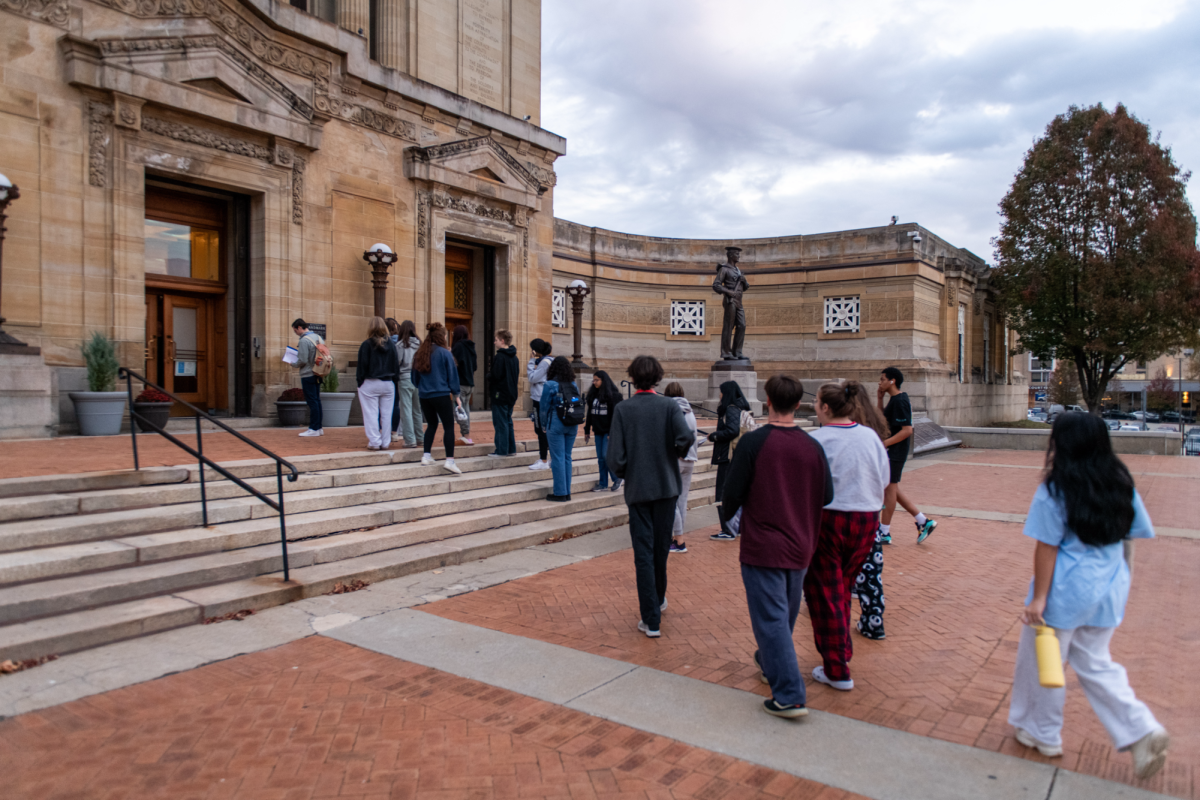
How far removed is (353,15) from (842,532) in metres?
16.3

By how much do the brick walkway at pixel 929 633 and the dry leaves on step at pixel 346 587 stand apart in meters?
0.83

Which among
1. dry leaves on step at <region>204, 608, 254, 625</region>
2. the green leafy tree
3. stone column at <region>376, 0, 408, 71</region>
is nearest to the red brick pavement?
dry leaves on step at <region>204, 608, 254, 625</region>

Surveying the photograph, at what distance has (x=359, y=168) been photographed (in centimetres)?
1488

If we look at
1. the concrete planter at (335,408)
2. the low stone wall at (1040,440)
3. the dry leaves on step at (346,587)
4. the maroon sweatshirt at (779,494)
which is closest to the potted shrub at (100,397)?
the concrete planter at (335,408)

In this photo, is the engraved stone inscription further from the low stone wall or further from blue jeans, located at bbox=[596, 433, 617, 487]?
the low stone wall

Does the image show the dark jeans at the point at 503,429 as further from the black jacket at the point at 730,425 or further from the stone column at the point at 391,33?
the stone column at the point at 391,33

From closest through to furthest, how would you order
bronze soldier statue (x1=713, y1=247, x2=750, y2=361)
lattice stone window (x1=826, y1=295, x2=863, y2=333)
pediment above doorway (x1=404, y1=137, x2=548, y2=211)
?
Answer: pediment above doorway (x1=404, y1=137, x2=548, y2=211) → bronze soldier statue (x1=713, y1=247, x2=750, y2=361) → lattice stone window (x1=826, y1=295, x2=863, y2=333)

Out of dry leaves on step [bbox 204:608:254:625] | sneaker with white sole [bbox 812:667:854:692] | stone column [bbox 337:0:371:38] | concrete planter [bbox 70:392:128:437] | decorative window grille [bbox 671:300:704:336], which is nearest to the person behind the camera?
sneaker with white sole [bbox 812:667:854:692]

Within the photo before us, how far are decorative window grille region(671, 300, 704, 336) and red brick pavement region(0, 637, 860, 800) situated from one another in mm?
23837

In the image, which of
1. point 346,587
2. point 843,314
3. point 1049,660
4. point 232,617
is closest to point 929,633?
point 1049,660

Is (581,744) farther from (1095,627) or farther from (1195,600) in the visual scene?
(1195,600)

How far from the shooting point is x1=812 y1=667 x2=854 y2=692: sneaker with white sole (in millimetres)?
4402

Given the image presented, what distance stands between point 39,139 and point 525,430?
852cm

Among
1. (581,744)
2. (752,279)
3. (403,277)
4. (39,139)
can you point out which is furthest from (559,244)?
(581,744)
